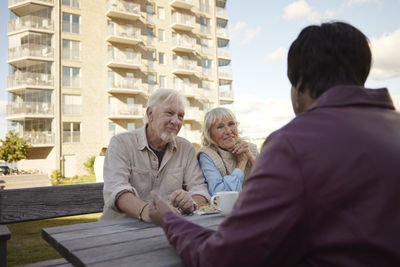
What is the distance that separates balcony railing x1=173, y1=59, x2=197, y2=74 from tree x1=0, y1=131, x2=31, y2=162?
14726 mm

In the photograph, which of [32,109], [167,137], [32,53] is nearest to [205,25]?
[32,53]

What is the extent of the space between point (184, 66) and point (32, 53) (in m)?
13.2

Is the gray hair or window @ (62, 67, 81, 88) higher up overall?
window @ (62, 67, 81, 88)

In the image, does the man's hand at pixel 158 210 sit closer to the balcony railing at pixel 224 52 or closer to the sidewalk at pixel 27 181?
the sidewalk at pixel 27 181

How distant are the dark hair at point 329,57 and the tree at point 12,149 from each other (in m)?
26.3

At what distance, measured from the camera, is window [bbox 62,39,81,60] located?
1056 inches

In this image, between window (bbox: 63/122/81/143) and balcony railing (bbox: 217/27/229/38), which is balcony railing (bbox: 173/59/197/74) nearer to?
balcony railing (bbox: 217/27/229/38)

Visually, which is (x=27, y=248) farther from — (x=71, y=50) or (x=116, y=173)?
(x=71, y=50)

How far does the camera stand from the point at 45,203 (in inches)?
114

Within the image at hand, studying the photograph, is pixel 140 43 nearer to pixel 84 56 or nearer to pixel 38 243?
pixel 84 56

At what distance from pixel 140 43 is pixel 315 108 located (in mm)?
30807

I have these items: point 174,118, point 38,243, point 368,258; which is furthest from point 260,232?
point 38,243

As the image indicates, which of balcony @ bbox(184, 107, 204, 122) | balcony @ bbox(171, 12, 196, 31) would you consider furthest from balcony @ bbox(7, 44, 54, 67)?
balcony @ bbox(184, 107, 204, 122)

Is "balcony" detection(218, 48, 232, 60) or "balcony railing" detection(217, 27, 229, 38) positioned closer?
"balcony" detection(218, 48, 232, 60)
